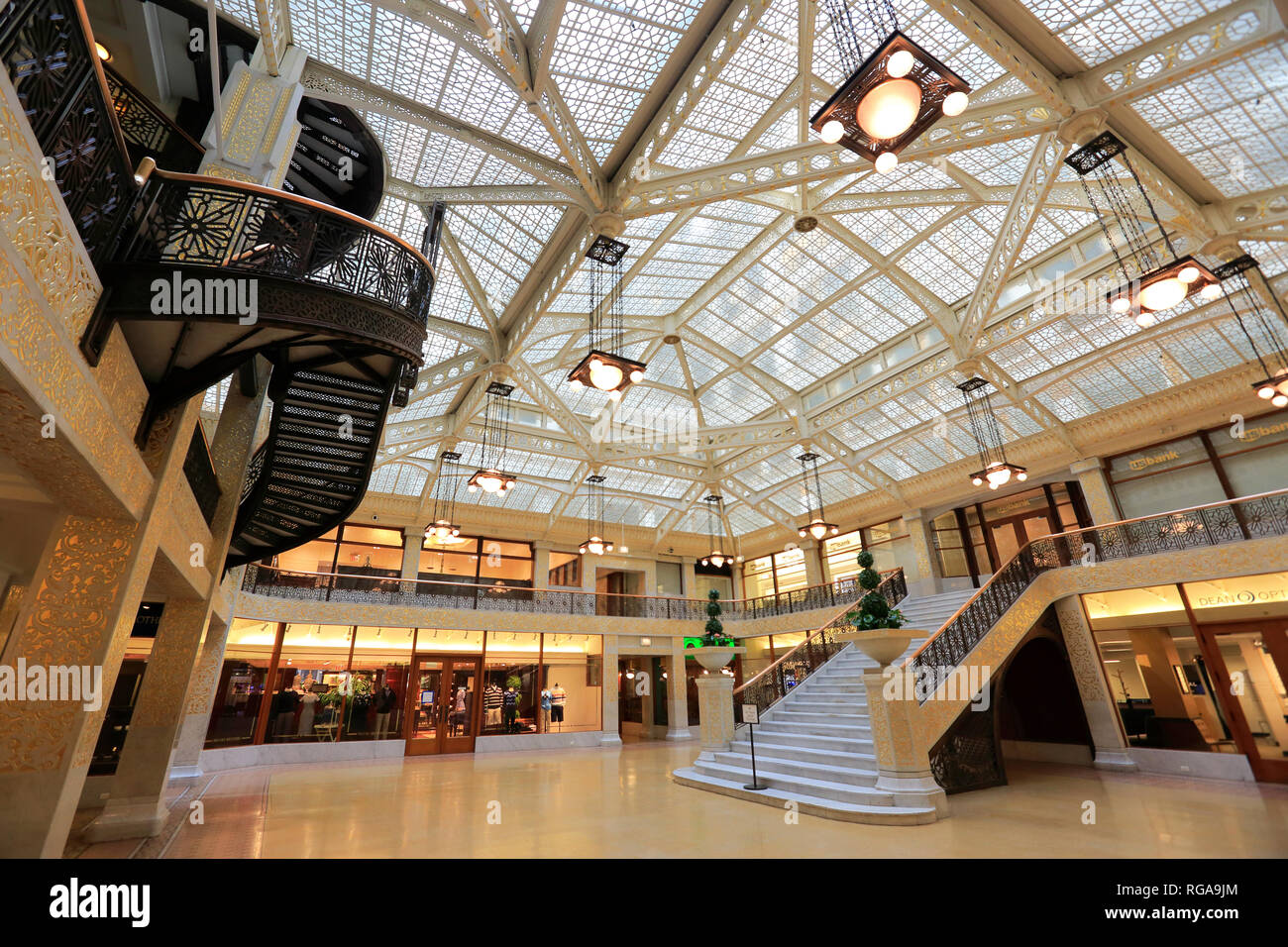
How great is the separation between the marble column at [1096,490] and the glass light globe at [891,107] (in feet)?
41.1

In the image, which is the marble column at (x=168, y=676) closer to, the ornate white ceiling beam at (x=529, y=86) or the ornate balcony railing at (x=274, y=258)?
the ornate balcony railing at (x=274, y=258)

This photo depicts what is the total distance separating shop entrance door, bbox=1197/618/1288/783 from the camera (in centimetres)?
873

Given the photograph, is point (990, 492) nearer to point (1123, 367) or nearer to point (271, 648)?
point (1123, 367)

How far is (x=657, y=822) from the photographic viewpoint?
20.7ft

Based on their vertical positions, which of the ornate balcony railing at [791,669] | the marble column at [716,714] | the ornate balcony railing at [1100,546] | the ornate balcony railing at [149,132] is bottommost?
the marble column at [716,714]

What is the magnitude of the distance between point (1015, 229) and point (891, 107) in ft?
20.9

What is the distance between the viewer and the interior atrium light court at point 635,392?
12.9 feet

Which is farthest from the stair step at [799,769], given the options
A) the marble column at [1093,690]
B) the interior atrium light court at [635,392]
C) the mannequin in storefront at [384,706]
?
the mannequin in storefront at [384,706]

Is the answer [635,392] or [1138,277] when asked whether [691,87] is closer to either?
[1138,277]

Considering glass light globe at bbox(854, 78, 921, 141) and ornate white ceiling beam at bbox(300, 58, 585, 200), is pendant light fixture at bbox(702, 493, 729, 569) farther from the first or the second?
glass light globe at bbox(854, 78, 921, 141)

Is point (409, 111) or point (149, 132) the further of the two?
point (409, 111)

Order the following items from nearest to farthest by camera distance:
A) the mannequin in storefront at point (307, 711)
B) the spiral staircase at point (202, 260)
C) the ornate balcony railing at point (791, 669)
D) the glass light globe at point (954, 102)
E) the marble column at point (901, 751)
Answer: the spiral staircase at point (202, 260), the glass light globe at point (954, 102), the marble column at point (901, 751), the ornate balcony railing at point (791, 669), the mannequin in storefront at point (307, 711)

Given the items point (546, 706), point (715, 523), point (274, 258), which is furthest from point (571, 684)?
point (274, 258)
